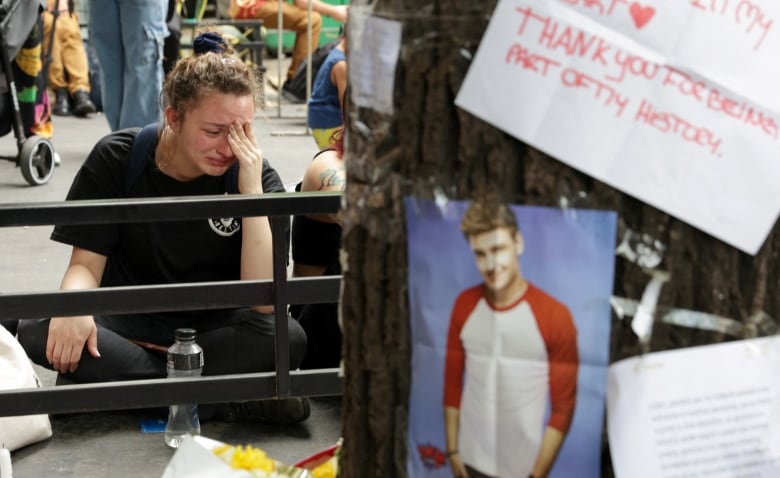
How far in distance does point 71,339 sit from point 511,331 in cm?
259

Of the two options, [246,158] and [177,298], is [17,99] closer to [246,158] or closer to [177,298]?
[246,158]

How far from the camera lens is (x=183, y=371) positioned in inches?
139

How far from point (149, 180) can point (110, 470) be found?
2.93ft

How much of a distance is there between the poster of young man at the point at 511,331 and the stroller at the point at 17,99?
573 cm

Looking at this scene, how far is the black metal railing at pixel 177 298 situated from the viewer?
2646mm

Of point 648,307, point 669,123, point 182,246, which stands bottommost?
point 182,246

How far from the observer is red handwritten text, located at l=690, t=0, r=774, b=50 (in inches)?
47.4

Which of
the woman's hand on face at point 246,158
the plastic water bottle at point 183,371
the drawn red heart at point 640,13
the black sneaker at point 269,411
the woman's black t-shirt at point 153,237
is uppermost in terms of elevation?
the drawn red heart at point 640,13

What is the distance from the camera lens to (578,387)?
1.29 metres

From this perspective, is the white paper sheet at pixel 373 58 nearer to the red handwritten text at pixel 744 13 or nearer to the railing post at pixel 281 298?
the red handwritten text at pixel 744 13

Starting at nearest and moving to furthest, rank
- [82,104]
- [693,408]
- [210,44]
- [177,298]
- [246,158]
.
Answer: [693,408]
[177,298]
[246,158]
[210,44]
[82,104]

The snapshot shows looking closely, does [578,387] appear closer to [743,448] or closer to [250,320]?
[743,448]

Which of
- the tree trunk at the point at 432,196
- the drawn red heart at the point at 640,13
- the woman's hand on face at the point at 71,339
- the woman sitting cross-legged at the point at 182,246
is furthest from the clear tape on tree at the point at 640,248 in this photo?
the woman's hand on face at the point at 71,339

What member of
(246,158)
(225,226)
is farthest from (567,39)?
(225,226)
